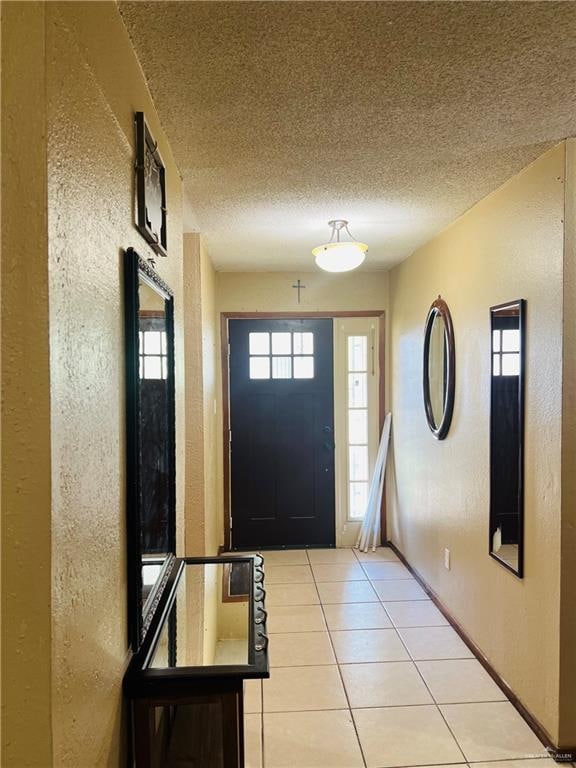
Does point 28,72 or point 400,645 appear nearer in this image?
point 28,72

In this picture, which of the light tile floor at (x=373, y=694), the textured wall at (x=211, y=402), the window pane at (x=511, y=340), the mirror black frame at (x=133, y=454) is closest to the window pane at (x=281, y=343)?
the textured wall at (x=211, y=402)

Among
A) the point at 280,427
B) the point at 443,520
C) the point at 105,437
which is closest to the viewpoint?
the point at 105,437

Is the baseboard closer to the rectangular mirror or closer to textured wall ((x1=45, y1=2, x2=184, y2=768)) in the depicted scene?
the rectangular mirror

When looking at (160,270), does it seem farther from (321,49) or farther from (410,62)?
(410,62)

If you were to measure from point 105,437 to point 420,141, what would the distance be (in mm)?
1658

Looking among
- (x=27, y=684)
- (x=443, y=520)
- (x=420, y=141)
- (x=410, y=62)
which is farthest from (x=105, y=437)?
(x=443, y=520)

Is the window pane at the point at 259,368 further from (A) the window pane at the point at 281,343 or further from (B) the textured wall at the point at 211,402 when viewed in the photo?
(B) the textured wall at the point at 211,402

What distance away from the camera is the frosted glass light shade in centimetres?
311

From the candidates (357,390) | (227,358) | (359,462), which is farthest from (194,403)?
(359,462)

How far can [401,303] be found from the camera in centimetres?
456

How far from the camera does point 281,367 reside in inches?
195

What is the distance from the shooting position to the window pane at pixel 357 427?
4996mm

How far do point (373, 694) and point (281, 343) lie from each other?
2959 mm

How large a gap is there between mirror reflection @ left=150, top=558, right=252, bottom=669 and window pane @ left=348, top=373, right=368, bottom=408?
9.93 feet
